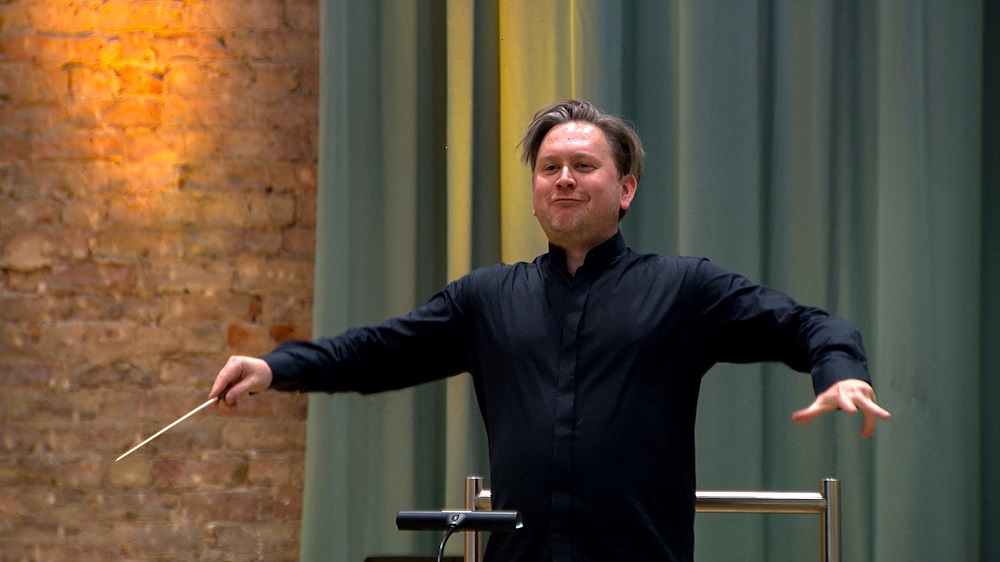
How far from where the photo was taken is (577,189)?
1.82 m

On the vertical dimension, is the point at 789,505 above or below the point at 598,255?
below

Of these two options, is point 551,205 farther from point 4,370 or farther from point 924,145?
point 4,370

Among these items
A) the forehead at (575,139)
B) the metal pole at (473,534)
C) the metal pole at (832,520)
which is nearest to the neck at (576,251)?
the forehead at (575,139)

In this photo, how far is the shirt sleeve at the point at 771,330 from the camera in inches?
58.2

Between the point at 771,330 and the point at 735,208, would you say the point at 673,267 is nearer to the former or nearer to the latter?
the point at 771,330

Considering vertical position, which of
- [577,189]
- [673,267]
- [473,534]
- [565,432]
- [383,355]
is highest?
[577,189]

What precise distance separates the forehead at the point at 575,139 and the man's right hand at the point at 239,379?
607 millimetres

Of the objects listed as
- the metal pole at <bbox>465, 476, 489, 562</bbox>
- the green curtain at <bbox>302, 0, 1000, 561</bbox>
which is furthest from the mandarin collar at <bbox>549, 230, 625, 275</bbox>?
the green curtain at <bbox>302, 0, 1000, 561</bbox>

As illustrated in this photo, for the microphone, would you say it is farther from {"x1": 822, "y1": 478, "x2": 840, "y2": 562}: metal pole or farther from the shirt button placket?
{"x1": 822, "y1": 478, "x2": 840, "y2": 562}: metal pole

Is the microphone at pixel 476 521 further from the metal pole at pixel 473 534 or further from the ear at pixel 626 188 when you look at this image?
the ear at pixel 626 188

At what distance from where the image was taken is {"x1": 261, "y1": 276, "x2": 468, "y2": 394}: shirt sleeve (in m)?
1.73

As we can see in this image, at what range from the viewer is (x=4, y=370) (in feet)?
9.18

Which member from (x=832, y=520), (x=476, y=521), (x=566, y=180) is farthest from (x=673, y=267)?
(x=476, y=521)

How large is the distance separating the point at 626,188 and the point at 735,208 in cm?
62
